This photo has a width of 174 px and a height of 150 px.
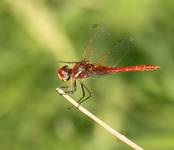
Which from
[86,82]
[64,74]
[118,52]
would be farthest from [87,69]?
[86,82]

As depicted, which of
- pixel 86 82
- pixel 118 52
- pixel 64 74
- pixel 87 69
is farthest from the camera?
pixel 86 82

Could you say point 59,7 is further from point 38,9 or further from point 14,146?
point 14,146

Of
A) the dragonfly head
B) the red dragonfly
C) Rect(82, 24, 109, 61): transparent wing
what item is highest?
Rect(82, 24, 109, 61): transparent wing

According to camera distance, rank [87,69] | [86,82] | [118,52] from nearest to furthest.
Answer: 1. [87,69]
2. [118,52]
3. [86,82]

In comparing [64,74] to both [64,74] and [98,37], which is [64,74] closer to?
[64,74]

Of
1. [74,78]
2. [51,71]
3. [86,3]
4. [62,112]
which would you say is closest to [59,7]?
[86,3]

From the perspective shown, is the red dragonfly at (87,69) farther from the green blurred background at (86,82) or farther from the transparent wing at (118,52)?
the green blurred background at (86,82)

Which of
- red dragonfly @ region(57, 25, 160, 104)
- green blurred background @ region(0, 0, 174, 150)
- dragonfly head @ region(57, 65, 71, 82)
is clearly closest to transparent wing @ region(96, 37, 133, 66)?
red dragonfly @ region(57, 25, 160, 104)

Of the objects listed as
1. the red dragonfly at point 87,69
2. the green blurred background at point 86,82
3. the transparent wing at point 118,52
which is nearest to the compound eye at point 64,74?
the red dragonfly at point 87,69

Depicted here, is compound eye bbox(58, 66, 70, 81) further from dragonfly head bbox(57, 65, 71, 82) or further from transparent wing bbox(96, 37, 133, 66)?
transparent wing bbox(96, 37, 133, 66)
